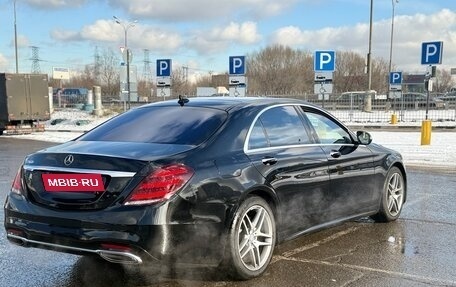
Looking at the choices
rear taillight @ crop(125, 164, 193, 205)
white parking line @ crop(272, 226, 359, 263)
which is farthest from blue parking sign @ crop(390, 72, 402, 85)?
rear taillight @ crop(125, 164, 193, 205)

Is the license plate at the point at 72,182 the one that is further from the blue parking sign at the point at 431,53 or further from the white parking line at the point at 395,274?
the blue parking sign at the point at 431,53

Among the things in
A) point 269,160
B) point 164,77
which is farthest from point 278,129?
point 164,77

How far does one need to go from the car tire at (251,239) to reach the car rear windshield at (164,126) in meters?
0.70

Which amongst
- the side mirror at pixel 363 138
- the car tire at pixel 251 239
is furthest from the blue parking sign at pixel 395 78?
the car tire at pixel 251 239

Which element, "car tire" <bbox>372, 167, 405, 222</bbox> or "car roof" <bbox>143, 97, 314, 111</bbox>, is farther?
"car tire" <bbox>372, 167, 405, 222</bbox>

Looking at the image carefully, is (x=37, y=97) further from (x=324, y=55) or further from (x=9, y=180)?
(x=9, y=180)

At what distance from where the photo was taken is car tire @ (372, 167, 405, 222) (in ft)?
20.9

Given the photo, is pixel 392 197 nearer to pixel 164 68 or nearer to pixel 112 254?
pixel 112 254

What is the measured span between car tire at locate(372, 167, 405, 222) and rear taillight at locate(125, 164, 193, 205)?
3.26 meters

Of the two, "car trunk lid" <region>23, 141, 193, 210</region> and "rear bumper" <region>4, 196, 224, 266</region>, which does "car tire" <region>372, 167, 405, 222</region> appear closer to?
"rear bumper" <region>4, 196, 224, 266</region>

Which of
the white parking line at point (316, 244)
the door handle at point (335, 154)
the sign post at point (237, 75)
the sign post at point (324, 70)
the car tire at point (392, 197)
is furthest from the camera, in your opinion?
the sign post at point (237, 75)

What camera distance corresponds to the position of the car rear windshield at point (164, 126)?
4.44 m

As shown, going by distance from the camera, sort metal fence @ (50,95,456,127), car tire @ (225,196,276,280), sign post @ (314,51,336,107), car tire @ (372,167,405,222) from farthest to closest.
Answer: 1. metal fence @ (50,95,456,127)
2. sign post @ (314,51,336,107)
3. car tire @ (372,167,405,222)
4. car tire @ (225,196,276,280)

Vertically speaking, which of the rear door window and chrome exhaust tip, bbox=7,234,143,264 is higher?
the rear door window
